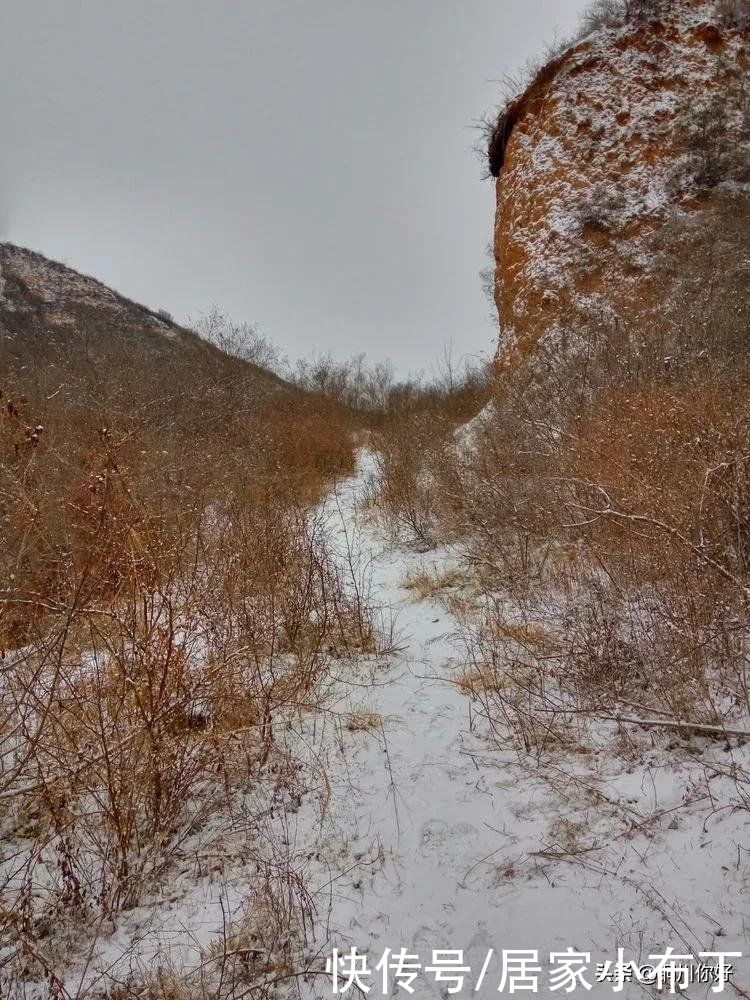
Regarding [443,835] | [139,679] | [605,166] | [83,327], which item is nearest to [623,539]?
[443,835]

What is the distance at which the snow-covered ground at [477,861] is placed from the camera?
4.60 feet

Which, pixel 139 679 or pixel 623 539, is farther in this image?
pixel 623 539

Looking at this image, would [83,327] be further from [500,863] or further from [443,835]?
[500,863]

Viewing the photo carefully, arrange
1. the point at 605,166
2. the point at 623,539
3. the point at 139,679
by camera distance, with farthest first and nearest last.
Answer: the point at 605,166 → the point at 623,539 → the point at 139,679

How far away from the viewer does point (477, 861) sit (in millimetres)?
1713

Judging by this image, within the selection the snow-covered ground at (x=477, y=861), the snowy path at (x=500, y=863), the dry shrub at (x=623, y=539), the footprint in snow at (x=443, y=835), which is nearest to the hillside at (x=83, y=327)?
the dry shrub at (x=623, y=539)

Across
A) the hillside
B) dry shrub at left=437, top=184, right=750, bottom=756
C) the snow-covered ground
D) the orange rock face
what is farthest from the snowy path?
the hillside

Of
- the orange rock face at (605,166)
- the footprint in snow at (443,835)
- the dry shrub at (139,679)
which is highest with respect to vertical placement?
the orange rock face at (605,166)

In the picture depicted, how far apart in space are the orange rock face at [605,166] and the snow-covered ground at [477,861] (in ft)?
20.9

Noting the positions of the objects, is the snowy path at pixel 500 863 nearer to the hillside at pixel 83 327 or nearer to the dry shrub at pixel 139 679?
the dry shrub at pixel 139 679

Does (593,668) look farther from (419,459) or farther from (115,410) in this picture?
(115,410)

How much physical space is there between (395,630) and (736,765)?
2044mm

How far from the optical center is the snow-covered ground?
4.60ft

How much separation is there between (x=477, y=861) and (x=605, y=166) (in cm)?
946
